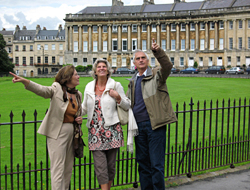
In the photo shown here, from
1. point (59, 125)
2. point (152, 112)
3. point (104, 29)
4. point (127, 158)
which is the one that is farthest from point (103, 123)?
point (104, 29)

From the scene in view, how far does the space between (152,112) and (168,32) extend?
2792 inches

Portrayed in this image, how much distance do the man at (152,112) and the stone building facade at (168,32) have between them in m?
65.3

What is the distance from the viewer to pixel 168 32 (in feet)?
242

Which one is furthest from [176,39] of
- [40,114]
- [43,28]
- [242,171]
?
[242,171]

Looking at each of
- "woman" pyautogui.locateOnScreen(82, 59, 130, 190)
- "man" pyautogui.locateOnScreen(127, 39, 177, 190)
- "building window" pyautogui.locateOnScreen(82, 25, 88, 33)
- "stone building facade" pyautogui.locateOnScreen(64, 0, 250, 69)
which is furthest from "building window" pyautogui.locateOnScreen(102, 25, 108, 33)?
"woman" pyautogui.locateOnScreen(82, 59, 130, 190)

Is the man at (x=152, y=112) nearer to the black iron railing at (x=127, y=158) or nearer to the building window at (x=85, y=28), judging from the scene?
the black iron railing at (x=127, y=158)

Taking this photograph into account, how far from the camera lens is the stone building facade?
6775 cm

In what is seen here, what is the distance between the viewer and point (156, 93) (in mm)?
4953

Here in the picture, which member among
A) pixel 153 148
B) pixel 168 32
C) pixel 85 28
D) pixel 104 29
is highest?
pixel 85 28

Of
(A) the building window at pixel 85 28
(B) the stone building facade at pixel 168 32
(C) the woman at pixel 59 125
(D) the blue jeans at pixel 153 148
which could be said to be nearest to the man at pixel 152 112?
(D) the blue jeans at pixel 153 148

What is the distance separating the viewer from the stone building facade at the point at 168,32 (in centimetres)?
6775

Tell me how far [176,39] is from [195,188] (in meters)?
69.4

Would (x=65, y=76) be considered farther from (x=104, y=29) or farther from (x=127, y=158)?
(x=104, y=29)

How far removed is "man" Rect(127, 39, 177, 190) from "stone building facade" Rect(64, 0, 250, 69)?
65254 millimetres
